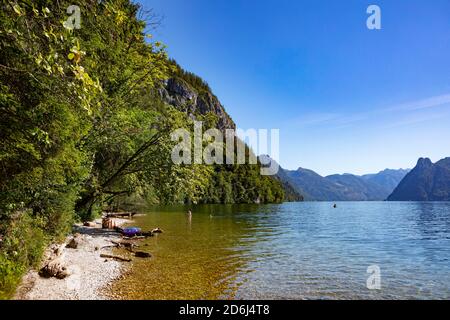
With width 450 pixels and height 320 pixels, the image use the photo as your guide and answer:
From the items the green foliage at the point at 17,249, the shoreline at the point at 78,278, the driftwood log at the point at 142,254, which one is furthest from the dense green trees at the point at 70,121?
the driftwood log at the point at 142,254

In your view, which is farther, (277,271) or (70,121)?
(277,271)

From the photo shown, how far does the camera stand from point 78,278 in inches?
640

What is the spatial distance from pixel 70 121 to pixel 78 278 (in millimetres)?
7813

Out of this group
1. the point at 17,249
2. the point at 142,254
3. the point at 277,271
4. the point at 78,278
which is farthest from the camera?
the point at 142,254

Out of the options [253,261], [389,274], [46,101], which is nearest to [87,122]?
[46,101]

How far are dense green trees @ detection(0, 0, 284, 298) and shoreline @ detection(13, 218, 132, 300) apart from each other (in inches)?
29.4

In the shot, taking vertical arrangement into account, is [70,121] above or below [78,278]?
above

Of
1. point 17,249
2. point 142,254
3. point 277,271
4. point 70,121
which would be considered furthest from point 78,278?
point 277,271

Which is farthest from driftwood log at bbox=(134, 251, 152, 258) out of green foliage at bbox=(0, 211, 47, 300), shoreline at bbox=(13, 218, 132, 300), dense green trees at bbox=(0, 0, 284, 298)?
green foliage at bbox=(0, 211, 47, 300)

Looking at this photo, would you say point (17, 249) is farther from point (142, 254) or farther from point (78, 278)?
point (142, 254)

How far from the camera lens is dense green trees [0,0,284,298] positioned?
785 cm

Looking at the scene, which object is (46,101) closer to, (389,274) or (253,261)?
(253,261)

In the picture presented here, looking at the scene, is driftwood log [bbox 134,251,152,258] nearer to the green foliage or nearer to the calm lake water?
the calm lake water

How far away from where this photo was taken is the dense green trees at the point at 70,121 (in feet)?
25.8
